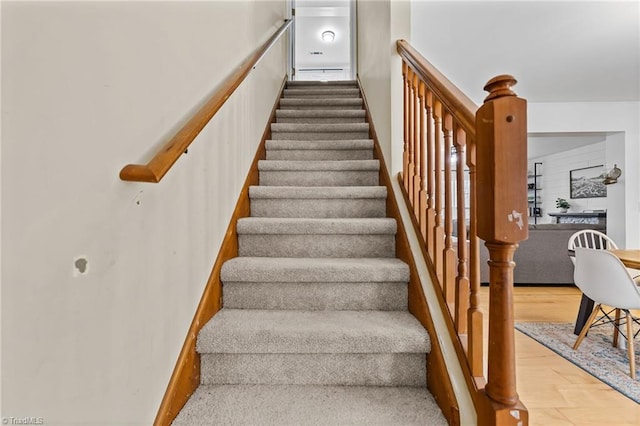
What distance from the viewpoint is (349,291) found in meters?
1.38

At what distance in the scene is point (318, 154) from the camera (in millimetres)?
2398

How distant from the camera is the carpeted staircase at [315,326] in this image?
1.02 m

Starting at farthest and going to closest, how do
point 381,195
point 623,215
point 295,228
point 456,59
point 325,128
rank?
point 623,215
point 456,59
point 325,128
point 381,195
point 295,228

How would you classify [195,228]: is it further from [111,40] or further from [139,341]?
[111,40]

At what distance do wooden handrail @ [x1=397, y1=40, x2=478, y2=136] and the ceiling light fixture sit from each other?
4.58 metres

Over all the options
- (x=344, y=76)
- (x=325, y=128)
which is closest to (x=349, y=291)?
(x=325, y=128)

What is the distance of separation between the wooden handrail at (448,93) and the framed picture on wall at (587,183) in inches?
278

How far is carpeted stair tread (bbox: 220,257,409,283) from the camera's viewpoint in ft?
4.47

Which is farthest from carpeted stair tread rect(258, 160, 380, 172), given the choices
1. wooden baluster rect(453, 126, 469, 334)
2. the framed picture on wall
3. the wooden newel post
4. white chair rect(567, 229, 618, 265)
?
the framed picture on wall

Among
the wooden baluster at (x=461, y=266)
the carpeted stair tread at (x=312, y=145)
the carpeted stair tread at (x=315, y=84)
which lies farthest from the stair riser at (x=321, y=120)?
the wooden baluster at (x=461, y=266)

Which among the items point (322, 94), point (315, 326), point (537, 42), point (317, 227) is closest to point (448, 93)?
point (317, 227)

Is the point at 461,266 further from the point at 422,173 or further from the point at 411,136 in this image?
the point at 411,136

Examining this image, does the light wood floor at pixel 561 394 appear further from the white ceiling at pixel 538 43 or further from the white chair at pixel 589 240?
the white ceiling at pixel 538 43

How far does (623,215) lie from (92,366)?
20.7 ft
